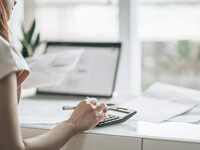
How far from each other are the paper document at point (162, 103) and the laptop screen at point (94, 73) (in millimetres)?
167

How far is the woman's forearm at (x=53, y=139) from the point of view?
63 centimetres

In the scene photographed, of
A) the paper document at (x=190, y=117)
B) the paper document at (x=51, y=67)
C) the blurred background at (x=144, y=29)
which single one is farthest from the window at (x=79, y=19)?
the paper document at (x=190, y=117)

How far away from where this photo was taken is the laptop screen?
1164mm

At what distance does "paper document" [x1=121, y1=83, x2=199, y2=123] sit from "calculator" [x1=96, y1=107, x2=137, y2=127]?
0.13 feet

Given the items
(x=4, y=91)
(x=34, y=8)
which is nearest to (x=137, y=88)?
(x=34, y=8)

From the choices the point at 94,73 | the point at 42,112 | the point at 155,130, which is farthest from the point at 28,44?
the point at 155,130

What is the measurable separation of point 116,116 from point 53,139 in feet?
0.81

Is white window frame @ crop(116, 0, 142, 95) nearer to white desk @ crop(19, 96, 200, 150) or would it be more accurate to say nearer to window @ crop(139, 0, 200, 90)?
window @ crop(139, 0, 200, 90)

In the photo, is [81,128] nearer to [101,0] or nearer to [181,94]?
[181,94]

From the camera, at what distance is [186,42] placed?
57.2 inches

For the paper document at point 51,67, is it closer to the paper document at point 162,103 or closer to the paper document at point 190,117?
the paper document at point 162,103

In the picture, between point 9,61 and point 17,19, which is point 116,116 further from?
point 17,19

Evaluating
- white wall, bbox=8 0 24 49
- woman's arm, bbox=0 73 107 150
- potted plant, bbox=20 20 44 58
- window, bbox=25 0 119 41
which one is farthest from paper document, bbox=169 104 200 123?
white wall, bbox=8 0 24 49

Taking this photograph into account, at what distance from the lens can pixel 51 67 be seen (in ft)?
3.82
